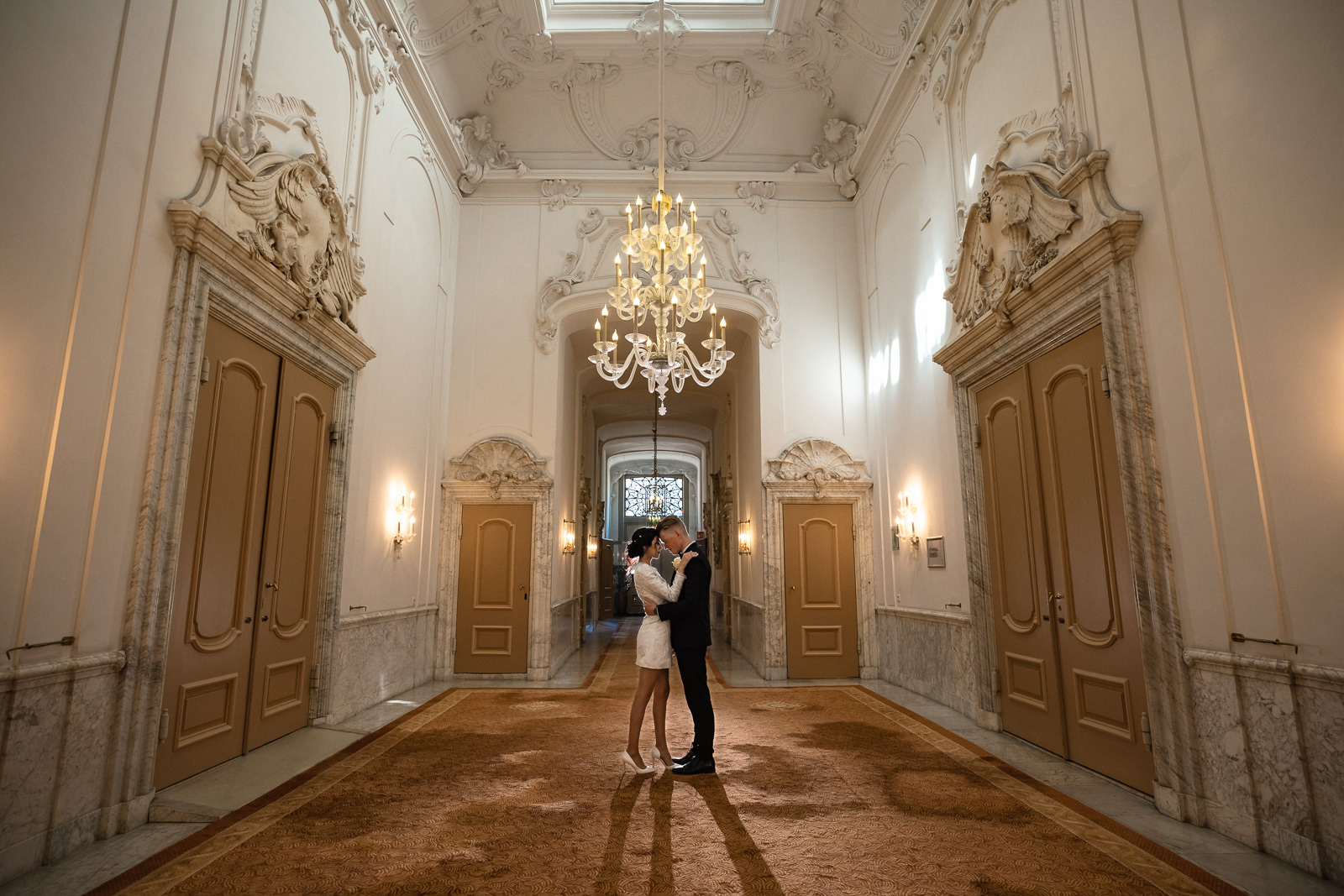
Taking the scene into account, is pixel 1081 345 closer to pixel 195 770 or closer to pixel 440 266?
pixel 195 770

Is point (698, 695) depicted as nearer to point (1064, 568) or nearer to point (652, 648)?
point (652, 648)

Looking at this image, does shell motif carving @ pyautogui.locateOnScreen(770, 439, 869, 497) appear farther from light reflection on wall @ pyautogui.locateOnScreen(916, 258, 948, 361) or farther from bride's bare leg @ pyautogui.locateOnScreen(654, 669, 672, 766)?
bride's bare leg @ pyautogui.locateOnScreen(654, 669, 672, 766)

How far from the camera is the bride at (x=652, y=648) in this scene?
176 inches

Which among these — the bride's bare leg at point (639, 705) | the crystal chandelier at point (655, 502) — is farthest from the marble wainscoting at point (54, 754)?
the crystal chandelier at point (655, 502)

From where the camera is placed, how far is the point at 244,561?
5.01 metres

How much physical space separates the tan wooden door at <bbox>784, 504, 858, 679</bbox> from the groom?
4.60 meters

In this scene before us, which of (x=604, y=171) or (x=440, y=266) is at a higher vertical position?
(x=604, y=171)

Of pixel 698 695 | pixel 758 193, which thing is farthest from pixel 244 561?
pixel 758 193

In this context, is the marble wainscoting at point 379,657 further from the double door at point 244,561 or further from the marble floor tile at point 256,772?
the marble floor tile at point 256,772

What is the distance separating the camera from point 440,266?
9.09 m

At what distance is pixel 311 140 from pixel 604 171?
4889mm

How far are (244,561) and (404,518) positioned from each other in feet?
9.10

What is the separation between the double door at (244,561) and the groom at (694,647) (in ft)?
9.39

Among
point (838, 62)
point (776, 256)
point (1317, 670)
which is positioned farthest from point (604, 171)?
point (1317, 670)
